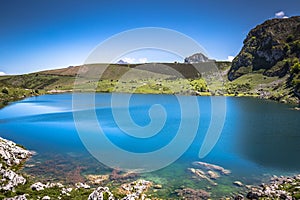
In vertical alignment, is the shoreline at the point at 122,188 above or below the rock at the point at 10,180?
below

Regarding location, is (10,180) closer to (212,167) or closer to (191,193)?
(191,193)

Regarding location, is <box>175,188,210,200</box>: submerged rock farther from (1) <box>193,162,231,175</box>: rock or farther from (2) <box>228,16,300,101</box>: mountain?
(2) <box>228,16,300,101</box>: mountain

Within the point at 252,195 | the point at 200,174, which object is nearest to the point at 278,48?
the point at 200,174

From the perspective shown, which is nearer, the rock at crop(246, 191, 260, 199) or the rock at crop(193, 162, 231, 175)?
the rock at crop(246, 191, 260, 199)

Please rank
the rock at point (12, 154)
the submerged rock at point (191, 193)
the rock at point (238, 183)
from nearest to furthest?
the submerged rock at point (191, 193)
the rock at point (238, 183)
the rock at point (12, 154)

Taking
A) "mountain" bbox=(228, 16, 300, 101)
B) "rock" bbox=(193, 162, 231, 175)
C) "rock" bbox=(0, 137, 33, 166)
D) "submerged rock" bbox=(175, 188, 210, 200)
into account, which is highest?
"mountain" bbox=(228, 16, 300, 101)

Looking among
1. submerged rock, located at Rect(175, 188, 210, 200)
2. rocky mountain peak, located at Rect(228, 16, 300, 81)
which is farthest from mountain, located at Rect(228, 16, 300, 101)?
submerged rock, located at Rect(175, 188, 210, 200)

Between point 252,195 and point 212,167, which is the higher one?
point 252,195

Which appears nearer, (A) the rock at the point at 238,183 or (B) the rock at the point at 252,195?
(B) the rock at the point at 252,195

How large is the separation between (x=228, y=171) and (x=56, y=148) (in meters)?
26.6

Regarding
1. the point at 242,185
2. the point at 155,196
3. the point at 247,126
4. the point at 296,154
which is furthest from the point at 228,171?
the point at 247,126

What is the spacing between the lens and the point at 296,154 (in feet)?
118

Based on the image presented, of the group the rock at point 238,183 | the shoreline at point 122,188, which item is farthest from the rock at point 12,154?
the rock at point 238,183

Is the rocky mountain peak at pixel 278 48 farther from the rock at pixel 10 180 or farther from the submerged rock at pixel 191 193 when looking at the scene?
the rock at pixel 10 180
